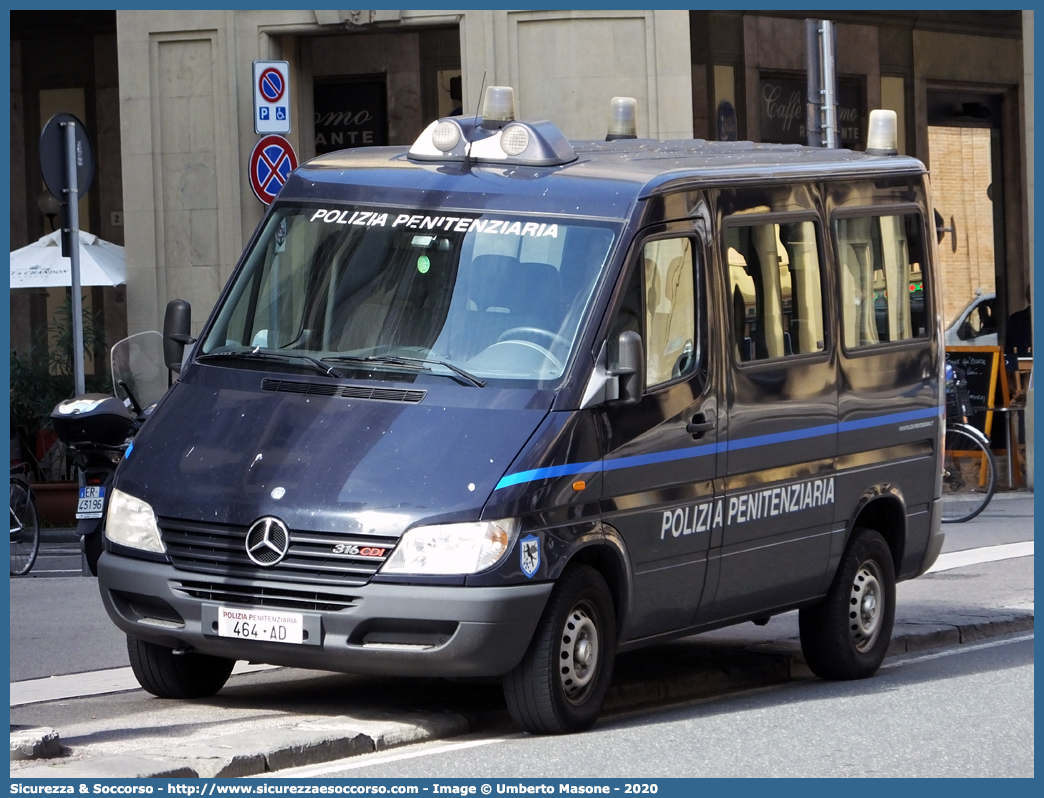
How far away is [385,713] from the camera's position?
25.8 feet

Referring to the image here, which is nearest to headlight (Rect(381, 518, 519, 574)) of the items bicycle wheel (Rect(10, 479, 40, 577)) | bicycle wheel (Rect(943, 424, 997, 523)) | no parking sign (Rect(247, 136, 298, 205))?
bicycle wheel (Rect(10, 479, 40, 577))

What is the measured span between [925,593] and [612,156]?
5298mm

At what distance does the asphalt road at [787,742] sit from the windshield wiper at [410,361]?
1.44 metres

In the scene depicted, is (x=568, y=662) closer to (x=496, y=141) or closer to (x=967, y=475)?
(x=496, y=141)

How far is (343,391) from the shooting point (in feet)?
25.2

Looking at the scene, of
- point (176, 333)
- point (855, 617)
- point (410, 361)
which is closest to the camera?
point (410, 361)

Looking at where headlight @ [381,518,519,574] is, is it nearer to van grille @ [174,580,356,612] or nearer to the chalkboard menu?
van grille @ [174,580,356,612]

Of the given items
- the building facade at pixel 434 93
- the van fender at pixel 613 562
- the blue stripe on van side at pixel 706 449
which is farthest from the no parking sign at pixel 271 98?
the van fender at pixel 613 562

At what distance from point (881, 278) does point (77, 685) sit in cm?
451

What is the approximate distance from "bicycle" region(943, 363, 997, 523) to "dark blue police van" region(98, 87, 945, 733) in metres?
8.03

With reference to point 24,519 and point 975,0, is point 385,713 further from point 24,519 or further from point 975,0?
point 975,0

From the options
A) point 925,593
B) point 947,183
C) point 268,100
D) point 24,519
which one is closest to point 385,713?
point 925,593

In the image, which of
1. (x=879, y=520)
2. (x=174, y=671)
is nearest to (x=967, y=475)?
(x=879, y=520)

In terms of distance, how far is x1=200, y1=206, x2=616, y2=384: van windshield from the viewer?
25.4 feet
